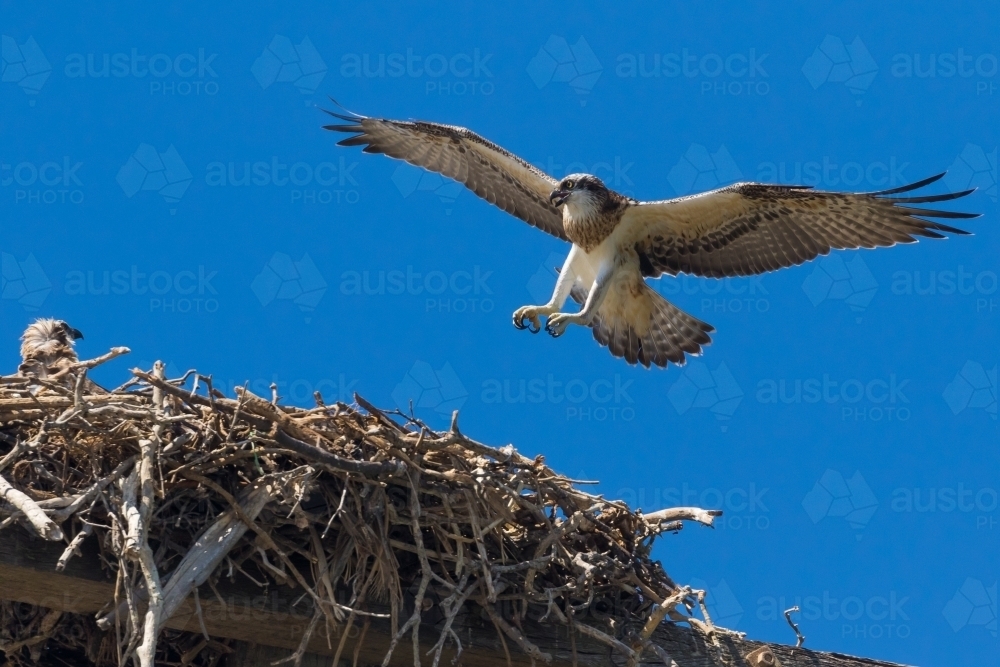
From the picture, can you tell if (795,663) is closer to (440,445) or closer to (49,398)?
(440,445)

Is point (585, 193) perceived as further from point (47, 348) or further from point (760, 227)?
point (47, 348)

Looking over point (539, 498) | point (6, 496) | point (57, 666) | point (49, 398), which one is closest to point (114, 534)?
point (6, 496)

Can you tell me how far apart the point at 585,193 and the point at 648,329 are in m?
1.08

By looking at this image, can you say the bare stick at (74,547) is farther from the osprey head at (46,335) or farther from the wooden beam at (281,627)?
the osprey head at (46,335)

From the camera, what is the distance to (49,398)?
4234mm

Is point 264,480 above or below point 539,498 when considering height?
below

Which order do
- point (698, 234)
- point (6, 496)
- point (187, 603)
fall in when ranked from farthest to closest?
point (698, 234) < point (187, 603) < point (6, 496)

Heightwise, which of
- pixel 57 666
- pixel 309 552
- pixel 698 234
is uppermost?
pixel 698 234

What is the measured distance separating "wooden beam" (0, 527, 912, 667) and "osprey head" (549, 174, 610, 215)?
3.58 m

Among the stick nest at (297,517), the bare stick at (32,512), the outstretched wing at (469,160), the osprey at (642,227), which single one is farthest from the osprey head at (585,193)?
the bare stick at (32,512)

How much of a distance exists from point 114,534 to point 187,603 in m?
0.36

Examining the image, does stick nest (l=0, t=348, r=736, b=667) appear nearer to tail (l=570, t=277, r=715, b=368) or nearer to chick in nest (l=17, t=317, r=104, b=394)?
chick in nest (l=17, t=317, r=104, b=394)

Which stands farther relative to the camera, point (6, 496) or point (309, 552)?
point (309, 552)

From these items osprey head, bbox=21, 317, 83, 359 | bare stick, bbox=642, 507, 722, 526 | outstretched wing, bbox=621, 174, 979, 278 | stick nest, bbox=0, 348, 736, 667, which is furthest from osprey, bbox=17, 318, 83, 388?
outstretched wing, bbox=621, 174, 979, 278
